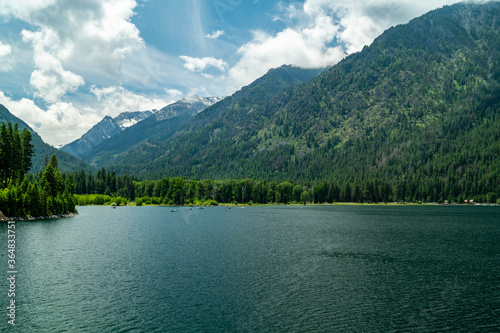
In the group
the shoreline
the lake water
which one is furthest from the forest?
the lake water

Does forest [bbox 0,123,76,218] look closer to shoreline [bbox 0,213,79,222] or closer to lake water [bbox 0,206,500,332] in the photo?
shoreline [bbox 0,213,79,222]

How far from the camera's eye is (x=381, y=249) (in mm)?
83188

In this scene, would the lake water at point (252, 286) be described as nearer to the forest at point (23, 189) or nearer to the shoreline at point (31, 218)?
the shoreline at point (31, 218)

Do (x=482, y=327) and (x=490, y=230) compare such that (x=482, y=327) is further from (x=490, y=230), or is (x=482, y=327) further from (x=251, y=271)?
(x=490, y=230)

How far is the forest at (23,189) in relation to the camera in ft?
417

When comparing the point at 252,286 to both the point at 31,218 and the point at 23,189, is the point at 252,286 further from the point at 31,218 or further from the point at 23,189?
the point at 31,218

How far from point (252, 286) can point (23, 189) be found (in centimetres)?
12511

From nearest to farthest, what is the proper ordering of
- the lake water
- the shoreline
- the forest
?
1. the lake water
2. the shoreline
3. the forest

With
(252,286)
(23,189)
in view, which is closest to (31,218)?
(23,189)

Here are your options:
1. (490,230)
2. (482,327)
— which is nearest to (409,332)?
(482,327)

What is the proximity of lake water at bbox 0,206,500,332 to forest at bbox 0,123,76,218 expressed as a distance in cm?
4684

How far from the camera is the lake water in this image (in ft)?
120

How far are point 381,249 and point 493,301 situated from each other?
3924cm

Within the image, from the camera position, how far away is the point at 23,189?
5202 inches
